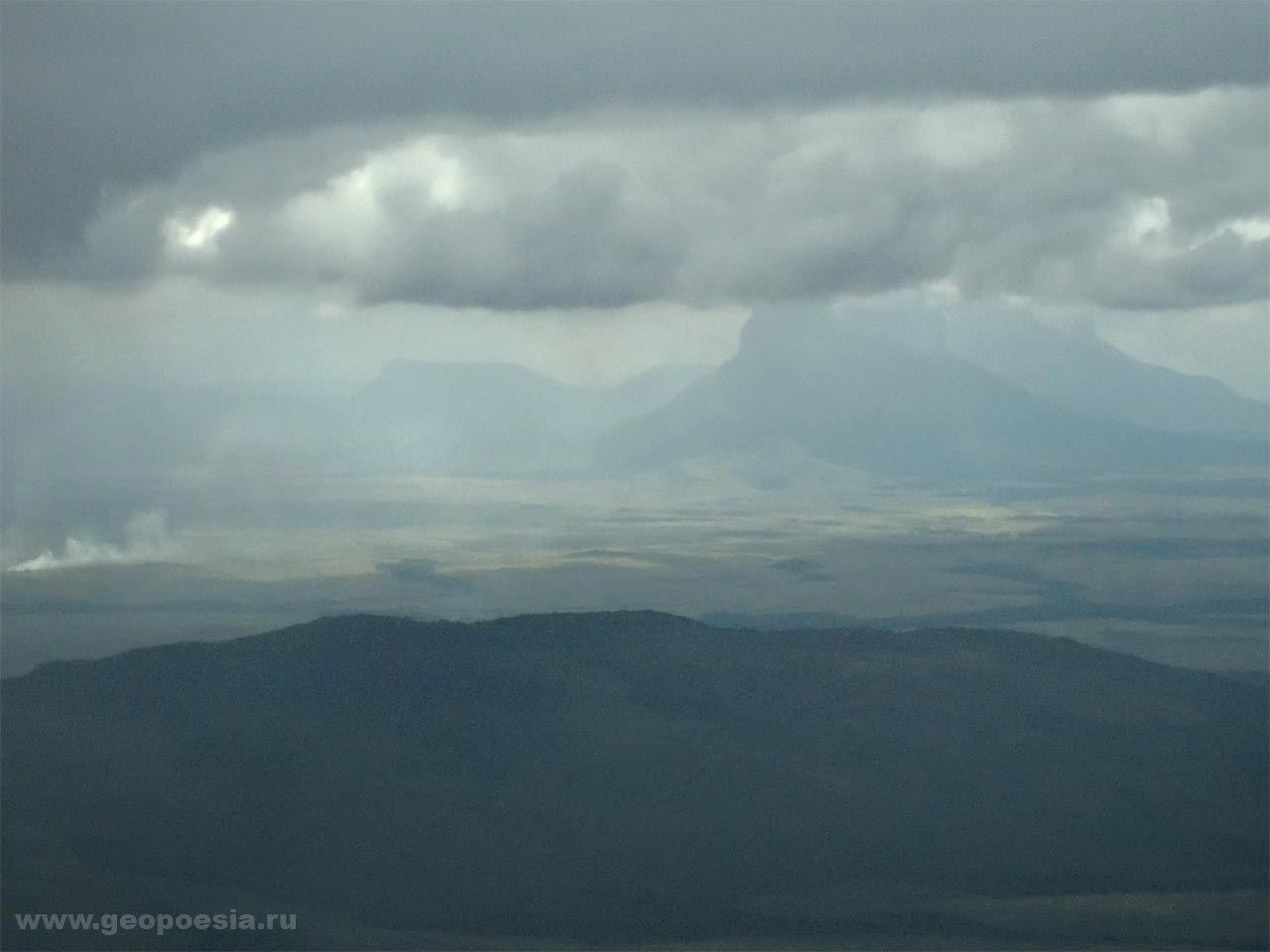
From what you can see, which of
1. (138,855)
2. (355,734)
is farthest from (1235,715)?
(138,855)

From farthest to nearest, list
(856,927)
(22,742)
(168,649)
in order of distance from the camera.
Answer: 1. (168,649)
2. (22,742)
3. (856,927)

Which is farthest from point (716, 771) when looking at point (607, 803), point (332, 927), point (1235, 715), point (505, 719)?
point (1235, 715)

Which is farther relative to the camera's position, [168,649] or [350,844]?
[168,649]

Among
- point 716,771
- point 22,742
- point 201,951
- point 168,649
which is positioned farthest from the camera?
point 168,649

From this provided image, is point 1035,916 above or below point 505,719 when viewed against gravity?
below

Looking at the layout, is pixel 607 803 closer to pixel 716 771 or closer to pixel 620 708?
pixel 716 771

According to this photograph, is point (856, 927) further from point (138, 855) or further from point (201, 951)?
point (138, 855)
